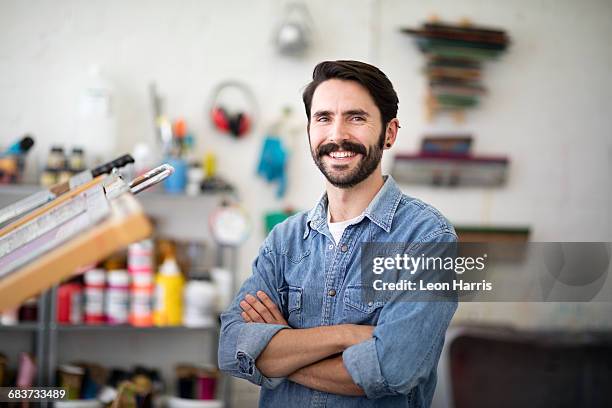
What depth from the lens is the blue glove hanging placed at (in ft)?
12.4

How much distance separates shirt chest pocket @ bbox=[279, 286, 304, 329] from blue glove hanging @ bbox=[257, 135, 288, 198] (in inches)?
80.5

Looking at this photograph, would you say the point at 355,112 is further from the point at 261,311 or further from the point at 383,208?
the point at 261,311

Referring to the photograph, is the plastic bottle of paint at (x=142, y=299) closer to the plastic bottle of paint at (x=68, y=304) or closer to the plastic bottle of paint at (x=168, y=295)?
the plastic bottle of paint at (x=168, y=295)

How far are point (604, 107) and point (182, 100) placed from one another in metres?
2.22

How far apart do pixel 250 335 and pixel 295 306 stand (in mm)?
118

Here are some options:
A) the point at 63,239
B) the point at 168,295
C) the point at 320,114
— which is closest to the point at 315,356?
the point at 320,114

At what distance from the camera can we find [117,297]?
3396 millimetres

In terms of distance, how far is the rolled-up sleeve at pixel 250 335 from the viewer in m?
1.69

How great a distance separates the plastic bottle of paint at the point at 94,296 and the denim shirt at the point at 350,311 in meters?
1.72

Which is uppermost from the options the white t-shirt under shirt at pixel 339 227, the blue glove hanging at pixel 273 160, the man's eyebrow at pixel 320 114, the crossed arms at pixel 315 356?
the blue glove hanging at pixel 273 160

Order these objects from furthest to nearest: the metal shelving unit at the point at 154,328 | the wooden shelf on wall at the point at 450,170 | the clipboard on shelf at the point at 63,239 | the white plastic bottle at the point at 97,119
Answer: the wooden shelf on wall at the point at 450,170 < the white plastic bottle at the point at 97,119 < the metal shelving unit at the point at 154,328 < the clipboard on shelf at the point at 63,239

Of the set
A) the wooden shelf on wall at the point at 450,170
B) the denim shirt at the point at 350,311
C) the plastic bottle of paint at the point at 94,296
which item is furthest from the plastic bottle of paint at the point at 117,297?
the denim shirt at the point at 350,311

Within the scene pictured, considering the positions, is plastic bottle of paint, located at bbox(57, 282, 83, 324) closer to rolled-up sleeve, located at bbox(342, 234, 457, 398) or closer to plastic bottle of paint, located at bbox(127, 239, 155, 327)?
plastic bottle of paint, located at bbox(127, 239, 155, 327)

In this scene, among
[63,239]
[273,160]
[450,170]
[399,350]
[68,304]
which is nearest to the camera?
[63,239]
